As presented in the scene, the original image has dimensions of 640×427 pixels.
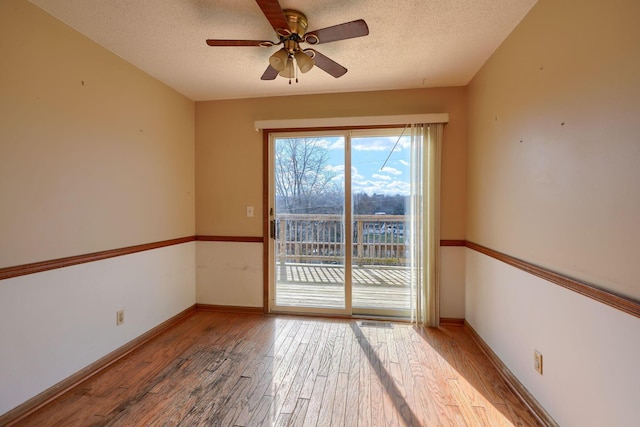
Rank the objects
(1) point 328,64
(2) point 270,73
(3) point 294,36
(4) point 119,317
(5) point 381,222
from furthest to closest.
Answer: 1. (5) point 381,222
2. (4) point 119,317
3. (2) point 270,73
4. (1) point 328,64
5. (3) point 294,36

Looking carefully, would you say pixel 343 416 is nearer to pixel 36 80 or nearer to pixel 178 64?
pixel 36 80

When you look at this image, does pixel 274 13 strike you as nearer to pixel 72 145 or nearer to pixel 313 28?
Result: pixel 313 28

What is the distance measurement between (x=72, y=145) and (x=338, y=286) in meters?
2.58

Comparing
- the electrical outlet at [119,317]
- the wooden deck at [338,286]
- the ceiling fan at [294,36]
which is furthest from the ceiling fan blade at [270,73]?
the electrical outlet at [119,317]

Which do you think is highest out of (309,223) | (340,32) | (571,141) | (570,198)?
(340,32)

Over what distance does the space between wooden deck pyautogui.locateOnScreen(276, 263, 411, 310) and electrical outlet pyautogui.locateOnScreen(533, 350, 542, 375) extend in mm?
1318

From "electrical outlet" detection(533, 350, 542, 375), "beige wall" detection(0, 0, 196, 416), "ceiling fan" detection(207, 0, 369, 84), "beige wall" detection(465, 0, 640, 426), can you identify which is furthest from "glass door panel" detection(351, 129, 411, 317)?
"beige wall" detection(0, 0, 196, 416)

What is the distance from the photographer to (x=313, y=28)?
1.95m

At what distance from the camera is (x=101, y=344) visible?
6.96 ft

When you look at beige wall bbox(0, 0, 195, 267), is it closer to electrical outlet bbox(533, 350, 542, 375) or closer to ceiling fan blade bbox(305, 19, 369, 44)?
ceiling fan blade bbox(305, 19, 369, 44)

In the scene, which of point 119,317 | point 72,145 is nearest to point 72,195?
point 72,145

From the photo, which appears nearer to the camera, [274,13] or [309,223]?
[274,13]

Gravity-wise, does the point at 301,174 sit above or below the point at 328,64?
below

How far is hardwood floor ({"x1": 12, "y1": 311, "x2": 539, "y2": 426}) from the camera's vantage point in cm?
163
